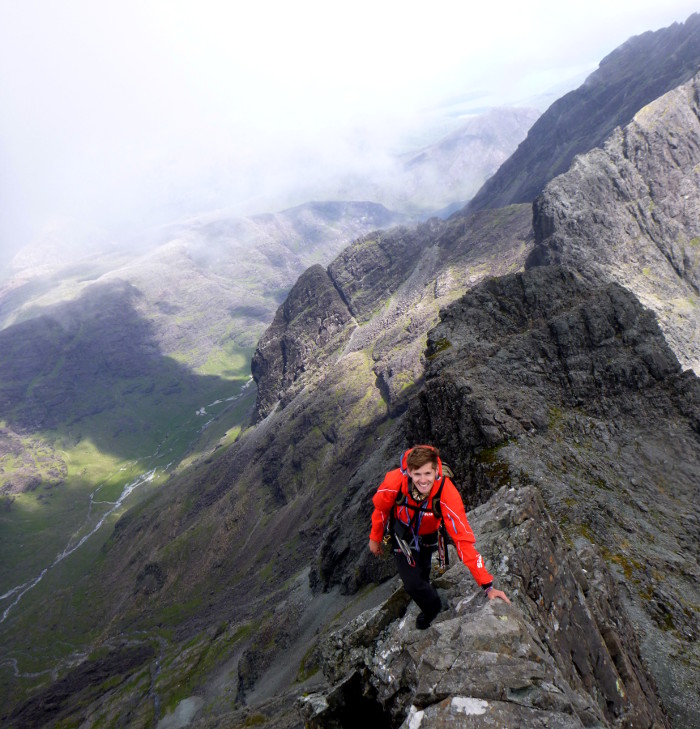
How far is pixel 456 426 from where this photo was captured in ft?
161

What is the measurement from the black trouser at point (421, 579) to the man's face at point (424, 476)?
2.52 meters

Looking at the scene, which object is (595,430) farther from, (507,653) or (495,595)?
(507,653)

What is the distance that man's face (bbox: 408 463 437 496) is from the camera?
472 inches

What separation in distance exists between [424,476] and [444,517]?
151 cm

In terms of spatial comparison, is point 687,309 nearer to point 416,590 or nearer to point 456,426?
point 456,426

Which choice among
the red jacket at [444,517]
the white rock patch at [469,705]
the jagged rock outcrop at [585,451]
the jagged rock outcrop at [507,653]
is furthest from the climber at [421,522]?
the jagged rock outcrop at [585,451]

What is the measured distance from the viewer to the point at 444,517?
1256 cm

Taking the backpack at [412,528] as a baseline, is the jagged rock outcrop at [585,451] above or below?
below

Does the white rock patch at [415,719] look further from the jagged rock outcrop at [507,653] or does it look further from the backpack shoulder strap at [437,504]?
the backpack shoulder strap at [437,504]

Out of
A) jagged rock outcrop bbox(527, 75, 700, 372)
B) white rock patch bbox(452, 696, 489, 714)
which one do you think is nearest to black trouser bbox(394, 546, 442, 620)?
white rock patch bbox(452, 696, 489, 714)

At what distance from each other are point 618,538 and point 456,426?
712 inches

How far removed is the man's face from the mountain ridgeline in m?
3.68

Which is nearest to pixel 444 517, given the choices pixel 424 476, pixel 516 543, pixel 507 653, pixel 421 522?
pixel 421 522

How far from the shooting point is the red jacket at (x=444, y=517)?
12211 millimetres
